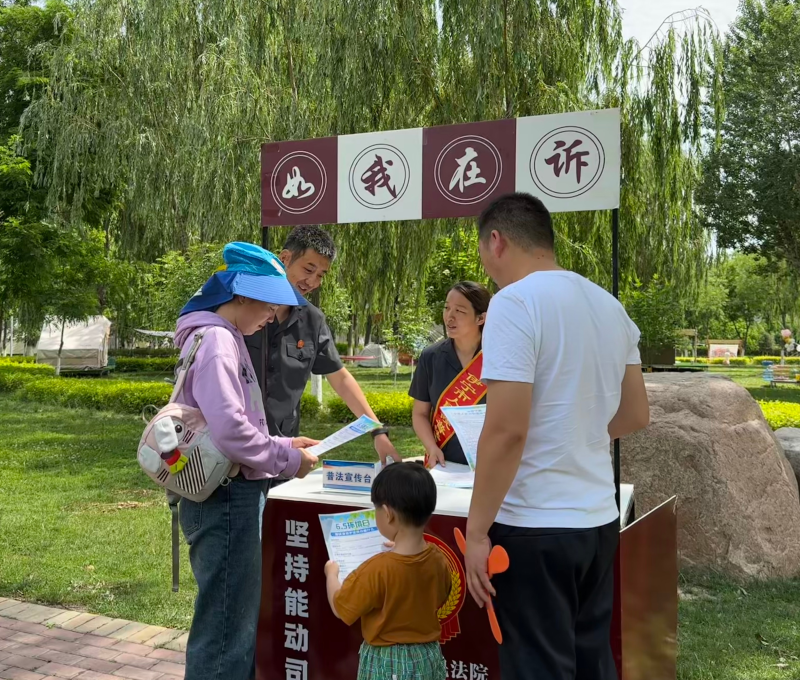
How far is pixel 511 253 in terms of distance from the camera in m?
2.02

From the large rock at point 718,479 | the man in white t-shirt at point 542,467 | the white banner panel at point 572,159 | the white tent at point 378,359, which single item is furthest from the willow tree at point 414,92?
the white tent at point 378,359

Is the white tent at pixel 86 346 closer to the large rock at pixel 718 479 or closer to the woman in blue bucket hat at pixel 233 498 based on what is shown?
the large rock at pixel 718 479

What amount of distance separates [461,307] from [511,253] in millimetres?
1440

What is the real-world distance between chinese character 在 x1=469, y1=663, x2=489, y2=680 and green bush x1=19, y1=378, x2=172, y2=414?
37.6 ft

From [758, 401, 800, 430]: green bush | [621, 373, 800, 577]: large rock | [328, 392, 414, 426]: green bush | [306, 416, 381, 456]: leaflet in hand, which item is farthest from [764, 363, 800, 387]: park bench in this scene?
[306, 416, 381, 456]: leaflet in hand

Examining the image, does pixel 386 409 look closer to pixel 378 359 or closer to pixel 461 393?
pixel 461 393

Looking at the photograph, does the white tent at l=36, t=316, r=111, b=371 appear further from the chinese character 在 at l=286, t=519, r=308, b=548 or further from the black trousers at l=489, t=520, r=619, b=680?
the black trousers at l=489, t=520, r=619, b=680

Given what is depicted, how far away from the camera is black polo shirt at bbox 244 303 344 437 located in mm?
3223

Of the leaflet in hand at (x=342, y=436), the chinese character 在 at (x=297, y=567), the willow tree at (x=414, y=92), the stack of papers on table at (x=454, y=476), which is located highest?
the willow tree at (x=414, y=92)

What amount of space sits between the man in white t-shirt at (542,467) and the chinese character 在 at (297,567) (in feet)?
3.96

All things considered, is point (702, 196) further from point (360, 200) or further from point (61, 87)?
point (360, 200)

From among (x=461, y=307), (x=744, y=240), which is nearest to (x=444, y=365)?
(x=461, y=307)

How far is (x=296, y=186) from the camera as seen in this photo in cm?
373

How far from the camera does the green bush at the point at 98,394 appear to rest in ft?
45.4
